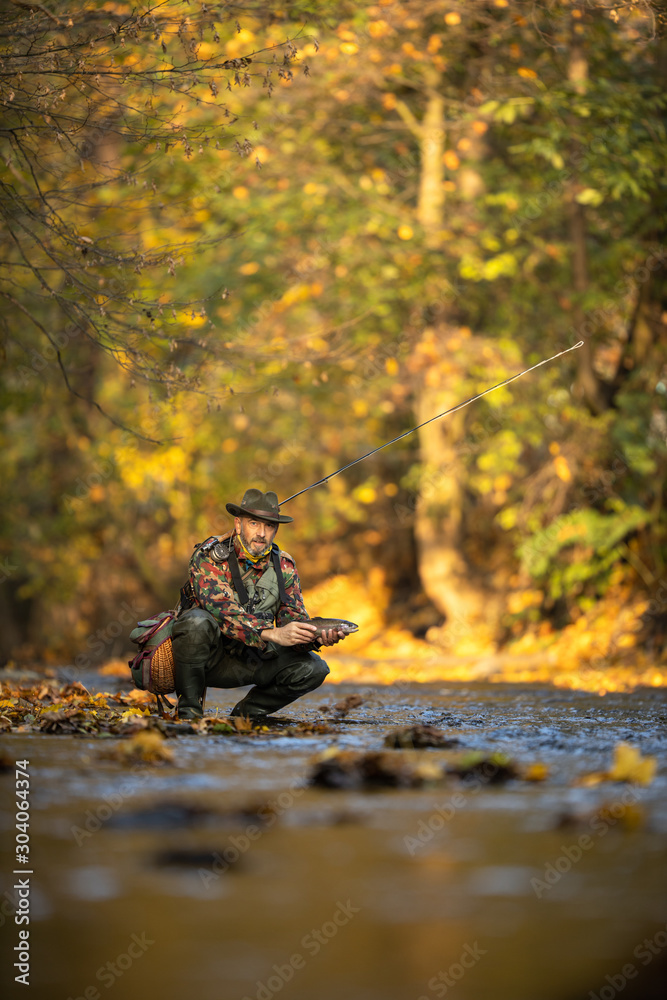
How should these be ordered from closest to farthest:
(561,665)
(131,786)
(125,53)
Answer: (131,786) < (125,53) < (561,665)

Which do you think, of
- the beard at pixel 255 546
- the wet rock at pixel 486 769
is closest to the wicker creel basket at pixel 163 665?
the beard at pixel 255 546

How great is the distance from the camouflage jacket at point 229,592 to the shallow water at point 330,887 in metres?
1.58

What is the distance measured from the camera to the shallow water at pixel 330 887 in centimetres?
257

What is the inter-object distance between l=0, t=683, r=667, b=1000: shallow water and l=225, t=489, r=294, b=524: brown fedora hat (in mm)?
1797

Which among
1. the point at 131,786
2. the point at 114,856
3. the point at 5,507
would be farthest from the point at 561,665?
the point at 5,507

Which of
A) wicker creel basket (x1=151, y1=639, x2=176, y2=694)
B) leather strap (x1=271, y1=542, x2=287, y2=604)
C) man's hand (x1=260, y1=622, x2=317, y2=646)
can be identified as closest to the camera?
man's hand (x1=260, y1=622, x2=317, y2=646)

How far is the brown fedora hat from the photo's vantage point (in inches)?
240

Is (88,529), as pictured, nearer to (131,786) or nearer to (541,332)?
(541,332)

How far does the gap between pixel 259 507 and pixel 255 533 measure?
0.50 feet

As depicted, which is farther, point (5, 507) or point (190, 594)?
point (5, 507)

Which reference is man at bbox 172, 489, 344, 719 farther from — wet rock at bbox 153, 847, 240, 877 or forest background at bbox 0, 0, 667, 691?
wet rock at bbox 153, 847, 240, 877

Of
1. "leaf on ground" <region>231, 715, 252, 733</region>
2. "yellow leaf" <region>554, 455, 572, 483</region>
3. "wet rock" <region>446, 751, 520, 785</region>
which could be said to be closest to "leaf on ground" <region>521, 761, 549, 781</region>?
"wet rock" <region>446, 751, 520, 785</region>

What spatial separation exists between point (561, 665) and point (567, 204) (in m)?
4.93

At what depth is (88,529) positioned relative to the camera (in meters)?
18.9
